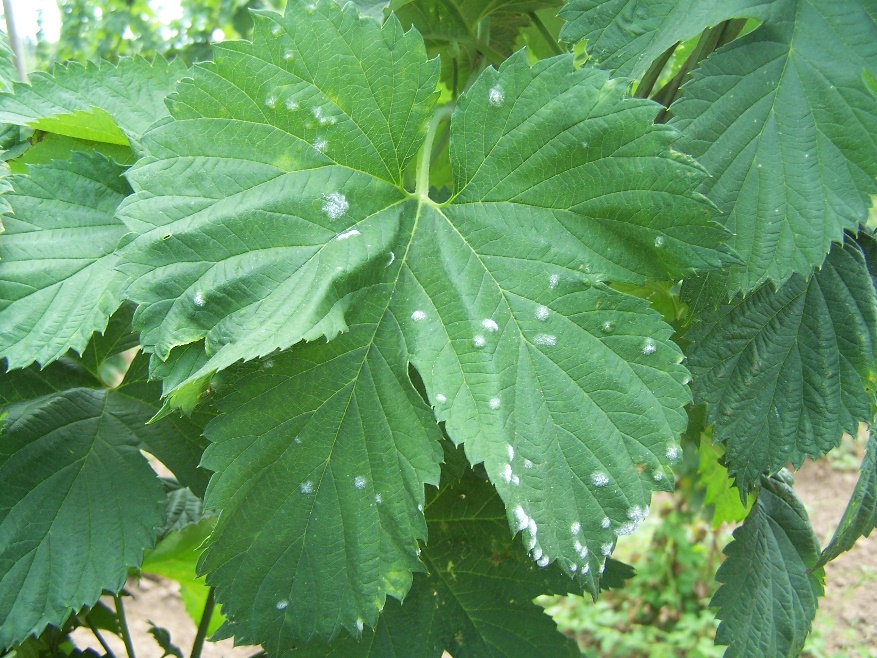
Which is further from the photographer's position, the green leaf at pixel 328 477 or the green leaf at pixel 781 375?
the green leaf at pixel 781 375

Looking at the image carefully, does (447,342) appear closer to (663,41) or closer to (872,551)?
(663,41)

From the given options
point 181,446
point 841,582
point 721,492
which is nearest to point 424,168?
point 181,446

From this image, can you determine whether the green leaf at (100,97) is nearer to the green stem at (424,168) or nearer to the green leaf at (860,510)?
the green stem at (424,168)

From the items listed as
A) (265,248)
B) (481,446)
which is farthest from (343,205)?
(481,446)

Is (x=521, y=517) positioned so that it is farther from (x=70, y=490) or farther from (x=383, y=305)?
(x=70, y=490)

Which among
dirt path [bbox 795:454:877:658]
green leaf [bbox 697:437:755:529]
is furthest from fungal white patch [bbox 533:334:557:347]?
dirt path [bbox 795:454:877:658]

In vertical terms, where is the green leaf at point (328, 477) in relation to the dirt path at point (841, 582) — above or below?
above

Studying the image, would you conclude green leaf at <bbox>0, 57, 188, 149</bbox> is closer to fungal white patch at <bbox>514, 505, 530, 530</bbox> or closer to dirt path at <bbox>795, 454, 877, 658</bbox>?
fungal white patch at <bbox>514, 505, 530, 530</bbox>

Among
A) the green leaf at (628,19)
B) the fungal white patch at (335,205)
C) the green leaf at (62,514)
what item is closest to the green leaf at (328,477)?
the fungal white patch at (335,205)
